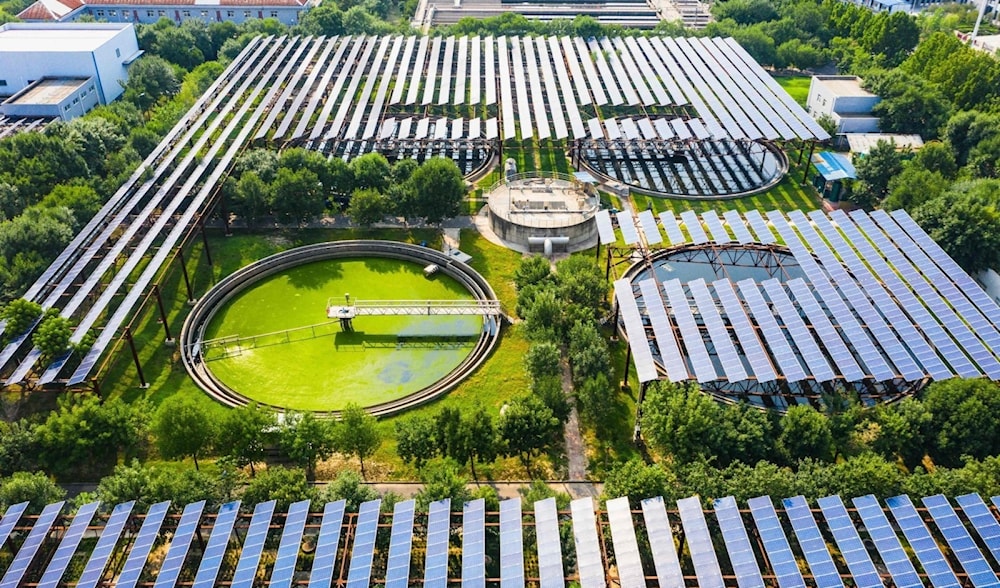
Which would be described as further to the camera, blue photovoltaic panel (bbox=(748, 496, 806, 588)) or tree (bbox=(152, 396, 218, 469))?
tree (bbox=(152, 396, 218, 469))

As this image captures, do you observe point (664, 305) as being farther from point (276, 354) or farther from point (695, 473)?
point (276, 354)

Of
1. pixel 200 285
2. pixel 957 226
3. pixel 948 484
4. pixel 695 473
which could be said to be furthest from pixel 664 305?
pixel 200 285

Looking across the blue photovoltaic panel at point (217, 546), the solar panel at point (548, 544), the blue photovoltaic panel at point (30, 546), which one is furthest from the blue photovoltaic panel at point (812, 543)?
the blue photovoltaic panel at point (30, 546)

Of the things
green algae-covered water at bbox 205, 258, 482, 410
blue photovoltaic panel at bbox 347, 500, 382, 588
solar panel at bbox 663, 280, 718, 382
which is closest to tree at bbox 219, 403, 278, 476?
green algae-covered water at bbox 205, 258, 482, 410

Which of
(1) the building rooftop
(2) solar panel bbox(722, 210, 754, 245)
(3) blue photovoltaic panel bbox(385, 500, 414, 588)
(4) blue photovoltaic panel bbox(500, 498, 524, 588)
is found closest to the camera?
(4) blue photovoltaic panel bbox(500, 498, 524, 588)

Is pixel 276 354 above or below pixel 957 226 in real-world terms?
below

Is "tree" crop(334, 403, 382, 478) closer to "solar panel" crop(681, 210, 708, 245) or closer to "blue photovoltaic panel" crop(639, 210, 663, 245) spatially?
"blue photovoltaic panel" crop(639, 210, 663, 245)
